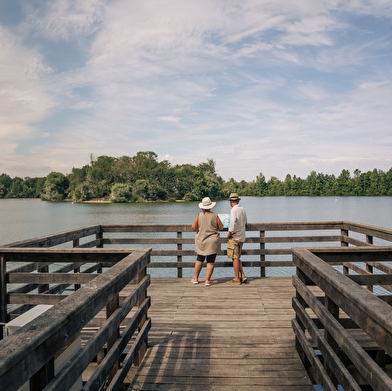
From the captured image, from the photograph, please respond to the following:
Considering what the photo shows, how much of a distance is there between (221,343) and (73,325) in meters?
2.38

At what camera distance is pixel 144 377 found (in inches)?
109

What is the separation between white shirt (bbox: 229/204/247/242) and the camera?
5668 mm

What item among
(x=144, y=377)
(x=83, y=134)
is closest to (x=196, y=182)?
(x=83, y=134)

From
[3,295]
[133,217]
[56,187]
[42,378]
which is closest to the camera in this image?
[42,378]

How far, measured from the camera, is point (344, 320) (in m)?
2.63

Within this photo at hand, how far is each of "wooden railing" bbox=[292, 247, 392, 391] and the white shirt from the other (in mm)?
2692

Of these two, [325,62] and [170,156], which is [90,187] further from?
[325,62]

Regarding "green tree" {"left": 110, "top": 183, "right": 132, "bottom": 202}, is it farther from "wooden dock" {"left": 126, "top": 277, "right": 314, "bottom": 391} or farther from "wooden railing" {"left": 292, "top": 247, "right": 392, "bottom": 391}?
"wooden railing" {"left": 292, "top": 247, "right": 392, "bottom": 391}

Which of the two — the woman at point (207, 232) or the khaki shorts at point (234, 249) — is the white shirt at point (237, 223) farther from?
the woman at point (207, 232)

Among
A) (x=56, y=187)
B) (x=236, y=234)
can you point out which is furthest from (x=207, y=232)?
(x=56, y=187)

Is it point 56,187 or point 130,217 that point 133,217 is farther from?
point 56,187

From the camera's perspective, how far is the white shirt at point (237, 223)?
223 inches

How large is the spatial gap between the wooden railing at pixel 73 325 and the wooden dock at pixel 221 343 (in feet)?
1.27

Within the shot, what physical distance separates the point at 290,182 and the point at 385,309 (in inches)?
5498
